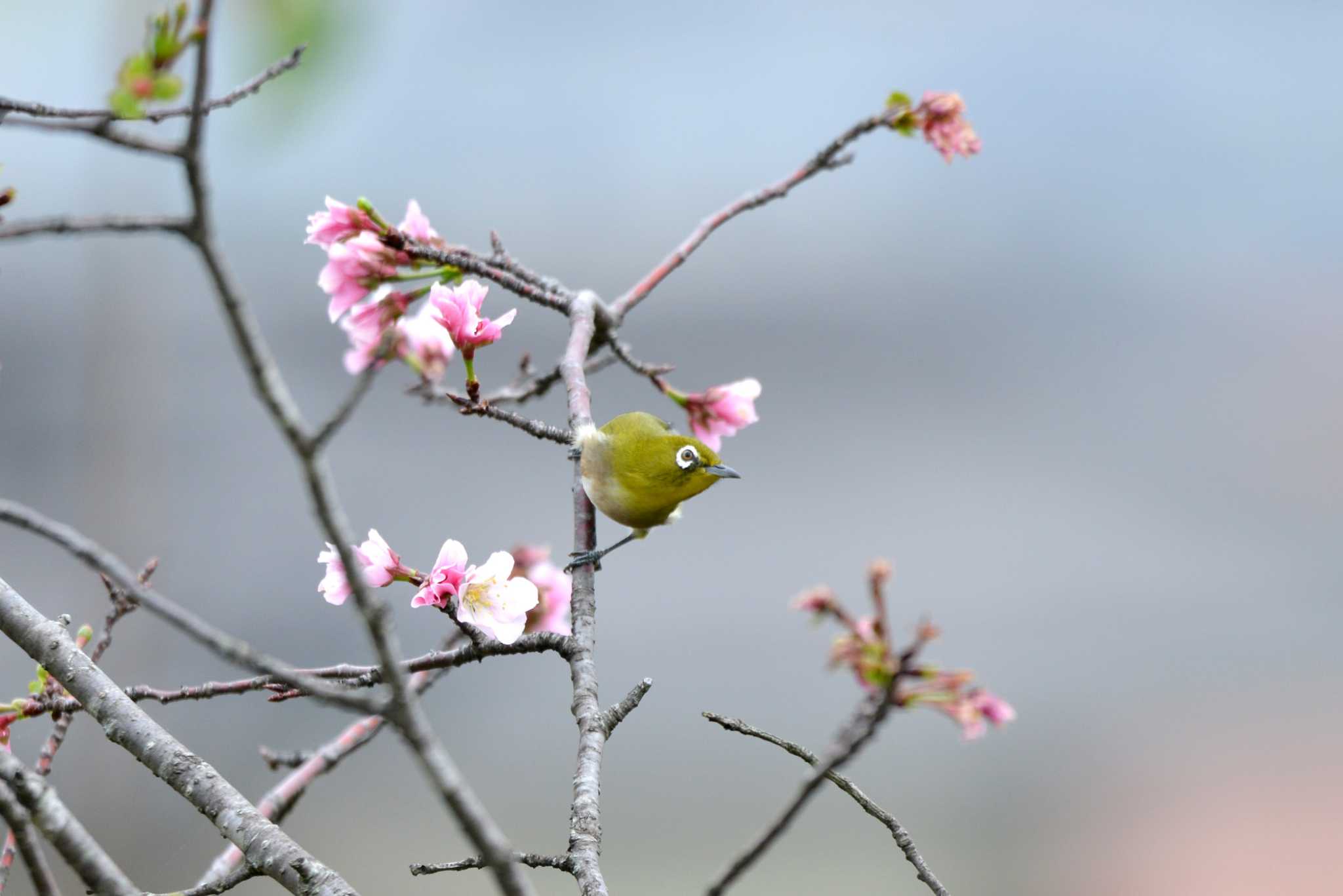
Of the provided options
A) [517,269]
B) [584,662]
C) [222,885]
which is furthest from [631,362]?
[222,885]

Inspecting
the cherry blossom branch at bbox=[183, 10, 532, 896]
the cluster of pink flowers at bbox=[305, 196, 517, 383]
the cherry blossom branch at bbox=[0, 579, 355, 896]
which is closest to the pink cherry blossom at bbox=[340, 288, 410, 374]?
the cluster of pink flowers at bbox=[305, 196, 517, 383]

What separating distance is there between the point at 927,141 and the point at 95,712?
1275 mm

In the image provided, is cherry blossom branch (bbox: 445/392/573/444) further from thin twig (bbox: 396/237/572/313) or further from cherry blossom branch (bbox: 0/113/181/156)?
cherry blossom branch (bbox: 0/113/181/156)

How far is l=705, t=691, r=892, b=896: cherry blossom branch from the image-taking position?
57 centimetres

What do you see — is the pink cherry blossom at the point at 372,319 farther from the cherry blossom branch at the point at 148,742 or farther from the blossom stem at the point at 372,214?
the cherry blossom branch at the point at 148,742

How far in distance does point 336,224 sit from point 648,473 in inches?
32.3

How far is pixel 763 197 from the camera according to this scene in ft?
5.60

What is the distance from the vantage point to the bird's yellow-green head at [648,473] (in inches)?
80.7

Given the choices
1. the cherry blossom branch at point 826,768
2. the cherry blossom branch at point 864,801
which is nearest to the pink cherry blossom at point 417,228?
the cherry blossom branch at point 864,801

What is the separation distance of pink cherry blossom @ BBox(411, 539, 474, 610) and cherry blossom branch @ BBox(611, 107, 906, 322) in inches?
22.1

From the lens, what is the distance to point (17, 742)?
5.32 meters

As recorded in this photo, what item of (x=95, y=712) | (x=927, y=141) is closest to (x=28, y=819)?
(x=95, y=712)

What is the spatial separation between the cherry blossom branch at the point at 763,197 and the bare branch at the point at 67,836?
3.57 ft

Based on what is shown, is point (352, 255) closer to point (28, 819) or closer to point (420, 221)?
point (420, 221)
